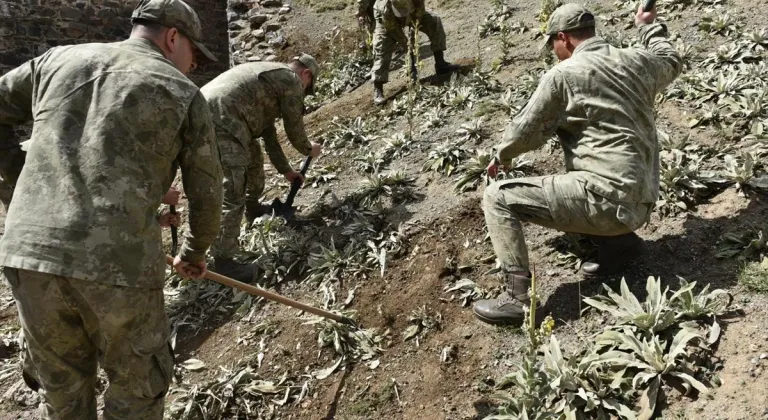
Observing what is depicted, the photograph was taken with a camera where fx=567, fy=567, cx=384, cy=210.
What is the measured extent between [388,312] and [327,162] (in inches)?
139

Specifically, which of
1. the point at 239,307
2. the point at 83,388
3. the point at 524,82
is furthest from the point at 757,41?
the point at 83,388

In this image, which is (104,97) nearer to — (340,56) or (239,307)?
(239,307)

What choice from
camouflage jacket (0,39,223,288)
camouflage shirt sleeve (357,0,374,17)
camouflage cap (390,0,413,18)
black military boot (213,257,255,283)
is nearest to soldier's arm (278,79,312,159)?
black military boot (213,257,255,283)

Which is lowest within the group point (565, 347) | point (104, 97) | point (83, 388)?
point (565, 347)

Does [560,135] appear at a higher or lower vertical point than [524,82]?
higher

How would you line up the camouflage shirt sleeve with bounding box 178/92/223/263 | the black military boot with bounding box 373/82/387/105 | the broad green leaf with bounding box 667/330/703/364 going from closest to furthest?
the camouflage shirt sleeve with bounding box 178/92/223/263, the broad green leaf with bounding box 667/330/703/364, the black military boot with bounding box 373/82/387/105

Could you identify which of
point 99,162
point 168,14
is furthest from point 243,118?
point 99,162

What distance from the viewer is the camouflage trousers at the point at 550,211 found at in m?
3.93

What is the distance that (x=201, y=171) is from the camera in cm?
318

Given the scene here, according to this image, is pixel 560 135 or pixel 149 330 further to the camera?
pixel 560 135

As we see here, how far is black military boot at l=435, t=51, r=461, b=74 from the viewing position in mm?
9336

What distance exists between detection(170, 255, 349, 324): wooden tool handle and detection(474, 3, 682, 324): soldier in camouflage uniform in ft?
4.03

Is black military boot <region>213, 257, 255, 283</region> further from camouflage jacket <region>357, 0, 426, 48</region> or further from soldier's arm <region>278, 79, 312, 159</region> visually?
camouflage jacket <region>357, 0, 426, 48</region>

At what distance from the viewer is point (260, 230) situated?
6.28m
